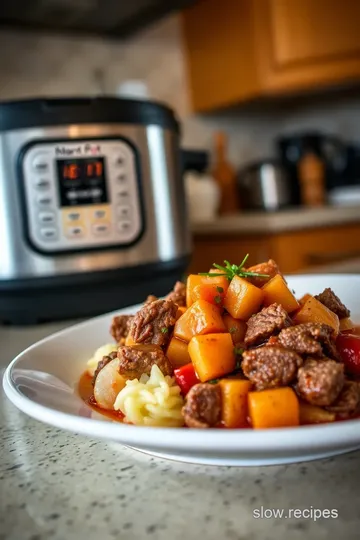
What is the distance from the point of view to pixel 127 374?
601 mm

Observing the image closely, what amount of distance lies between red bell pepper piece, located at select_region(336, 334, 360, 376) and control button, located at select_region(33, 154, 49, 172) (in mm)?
680

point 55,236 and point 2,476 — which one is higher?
point 55,236

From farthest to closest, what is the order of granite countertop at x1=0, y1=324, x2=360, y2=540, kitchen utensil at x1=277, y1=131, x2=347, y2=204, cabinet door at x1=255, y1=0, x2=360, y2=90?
kitchen utensil at x1=277, y1=131, x2=347, y2=204, cabinet door at x1=255, y1=0, x2=360, y2=90, granite countertop at x1=0, y1=324, x2=360, y2=540

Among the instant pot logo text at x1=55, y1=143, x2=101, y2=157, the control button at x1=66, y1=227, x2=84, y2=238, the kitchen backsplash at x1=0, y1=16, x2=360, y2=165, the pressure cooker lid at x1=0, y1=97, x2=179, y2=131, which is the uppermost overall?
the kitchen backsplash at x1=0, y1=16, x2=360, y2=165

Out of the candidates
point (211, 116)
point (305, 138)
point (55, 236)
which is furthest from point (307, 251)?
point (55, 236)

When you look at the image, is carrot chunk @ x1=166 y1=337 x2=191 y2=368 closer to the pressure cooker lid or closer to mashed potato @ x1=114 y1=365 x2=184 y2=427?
mashed potato @ x1=114 y1=365 x2=184 y2=427

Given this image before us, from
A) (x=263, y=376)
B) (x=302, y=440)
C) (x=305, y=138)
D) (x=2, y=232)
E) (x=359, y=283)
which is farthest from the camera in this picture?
(x=305, y=138)

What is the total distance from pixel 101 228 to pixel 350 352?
0.65m

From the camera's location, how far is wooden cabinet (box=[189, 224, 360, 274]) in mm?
2545

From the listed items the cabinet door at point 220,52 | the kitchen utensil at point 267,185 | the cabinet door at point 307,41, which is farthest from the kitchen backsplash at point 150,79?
the cabinet door at point 307,41

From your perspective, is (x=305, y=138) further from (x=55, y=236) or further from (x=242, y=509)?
(x=242, y=509)

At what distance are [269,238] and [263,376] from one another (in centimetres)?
205

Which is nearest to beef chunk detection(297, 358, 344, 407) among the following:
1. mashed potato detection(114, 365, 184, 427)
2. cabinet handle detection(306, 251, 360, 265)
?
mashed potato detection(114, 365, 184, 427)

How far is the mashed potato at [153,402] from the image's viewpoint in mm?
535
